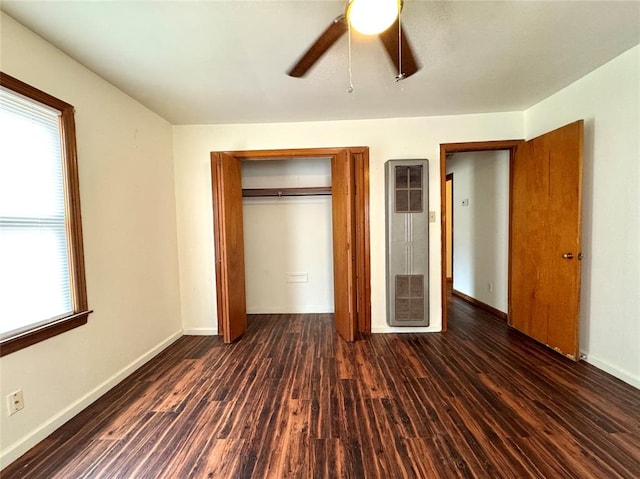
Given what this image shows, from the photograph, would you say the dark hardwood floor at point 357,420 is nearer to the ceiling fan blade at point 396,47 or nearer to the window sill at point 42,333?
the window sill at point 42,333

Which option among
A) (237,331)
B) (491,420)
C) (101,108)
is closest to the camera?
(491,420)

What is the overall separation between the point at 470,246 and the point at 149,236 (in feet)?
13.9

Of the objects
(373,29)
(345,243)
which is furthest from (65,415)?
(373,29)

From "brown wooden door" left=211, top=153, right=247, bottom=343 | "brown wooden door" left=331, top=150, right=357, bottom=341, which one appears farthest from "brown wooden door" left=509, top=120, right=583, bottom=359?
"brown wooden door" left=211, top=153, right=247, bottom=343

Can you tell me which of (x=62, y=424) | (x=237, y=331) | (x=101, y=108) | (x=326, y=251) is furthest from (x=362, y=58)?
(x=62, y=424)

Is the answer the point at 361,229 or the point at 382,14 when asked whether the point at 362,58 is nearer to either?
the point at 382,14

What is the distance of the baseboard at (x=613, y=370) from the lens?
1868mm

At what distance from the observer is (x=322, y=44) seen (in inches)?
55.0

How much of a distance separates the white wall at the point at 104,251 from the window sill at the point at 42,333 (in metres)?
0.05

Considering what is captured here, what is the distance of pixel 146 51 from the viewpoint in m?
1.72

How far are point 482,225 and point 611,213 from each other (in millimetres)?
1607

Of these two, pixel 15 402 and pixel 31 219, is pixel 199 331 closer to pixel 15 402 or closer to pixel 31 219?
pixel 15 402

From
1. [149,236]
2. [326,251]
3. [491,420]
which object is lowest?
[491,420]

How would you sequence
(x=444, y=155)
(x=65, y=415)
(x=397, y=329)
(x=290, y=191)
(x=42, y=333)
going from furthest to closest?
(x=290, y=191) → (x=397, y=329) → (x=444, y=155) → (x=65, y=415) → (x=42, y=333)
